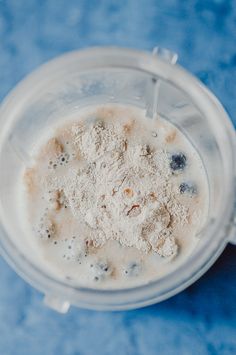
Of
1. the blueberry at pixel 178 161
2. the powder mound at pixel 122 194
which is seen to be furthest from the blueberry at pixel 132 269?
the blueberry at pixel 178 161

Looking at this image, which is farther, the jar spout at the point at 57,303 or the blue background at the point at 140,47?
the blue background at the point at 140,47

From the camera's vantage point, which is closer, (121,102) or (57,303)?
(57,303)

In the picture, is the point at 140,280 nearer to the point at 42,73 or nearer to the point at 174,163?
the point at 174,163

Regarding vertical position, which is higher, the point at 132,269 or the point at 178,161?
the point at 178,161

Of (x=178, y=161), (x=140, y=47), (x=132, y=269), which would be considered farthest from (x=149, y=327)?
(x=140, y=47)

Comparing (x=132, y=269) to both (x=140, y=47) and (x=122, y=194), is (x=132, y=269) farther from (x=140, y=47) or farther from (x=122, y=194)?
(x=140, y=47)

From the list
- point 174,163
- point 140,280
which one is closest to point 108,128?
point 174,163

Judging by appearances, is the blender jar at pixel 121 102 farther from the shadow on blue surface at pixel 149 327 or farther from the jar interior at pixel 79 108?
the shadow on blue surface at pixel 149 327
